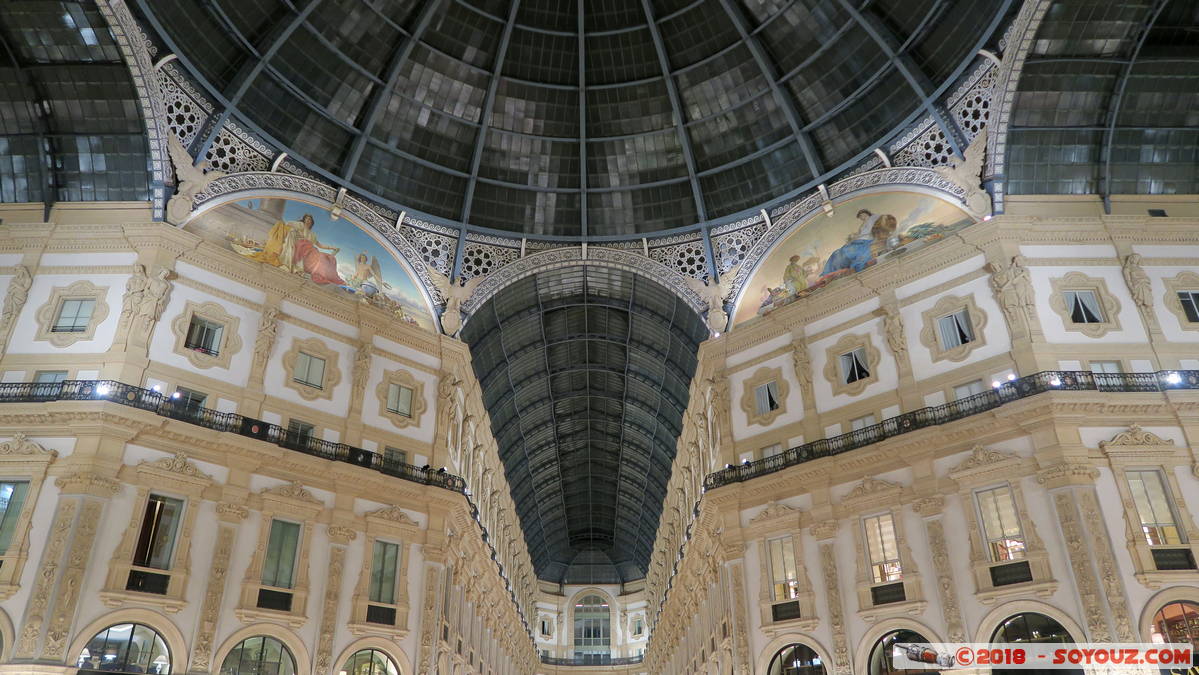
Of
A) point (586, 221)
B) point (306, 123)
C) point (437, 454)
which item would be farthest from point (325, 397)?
point (586, 221)

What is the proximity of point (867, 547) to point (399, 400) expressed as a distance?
2264cm

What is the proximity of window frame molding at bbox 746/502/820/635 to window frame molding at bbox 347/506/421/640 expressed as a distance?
15488 millimetres

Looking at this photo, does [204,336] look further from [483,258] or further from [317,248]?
[483,258]

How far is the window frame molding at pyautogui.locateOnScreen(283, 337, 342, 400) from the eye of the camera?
34781 mm

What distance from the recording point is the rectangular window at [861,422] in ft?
111

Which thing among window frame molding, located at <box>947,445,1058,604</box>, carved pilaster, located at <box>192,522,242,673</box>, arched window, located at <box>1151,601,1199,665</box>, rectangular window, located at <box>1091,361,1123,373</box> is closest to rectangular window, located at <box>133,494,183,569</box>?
carved pilaster, located at <box>192,522,242,673</box>

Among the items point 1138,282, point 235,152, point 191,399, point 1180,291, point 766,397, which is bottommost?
point 191,399

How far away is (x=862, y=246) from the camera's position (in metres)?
38.0

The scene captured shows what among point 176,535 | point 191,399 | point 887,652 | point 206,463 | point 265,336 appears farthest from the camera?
point 265,336

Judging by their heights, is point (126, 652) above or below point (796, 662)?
above

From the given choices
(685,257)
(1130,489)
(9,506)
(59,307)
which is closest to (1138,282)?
(1130,489)

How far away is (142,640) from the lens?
27469 millimetres

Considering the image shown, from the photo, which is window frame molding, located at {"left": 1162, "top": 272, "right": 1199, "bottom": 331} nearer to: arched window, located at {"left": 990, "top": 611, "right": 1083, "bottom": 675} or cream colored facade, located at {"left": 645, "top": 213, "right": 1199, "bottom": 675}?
cream colored facade, located at {"left": 645, "top": 213, "right": 1199, "bottom": 675}

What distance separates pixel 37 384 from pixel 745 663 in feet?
100
